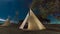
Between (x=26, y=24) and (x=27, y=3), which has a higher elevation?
(x=27, y=3)

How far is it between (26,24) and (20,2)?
25 cm

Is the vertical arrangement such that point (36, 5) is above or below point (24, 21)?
above

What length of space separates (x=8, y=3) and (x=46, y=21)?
0.46 metres

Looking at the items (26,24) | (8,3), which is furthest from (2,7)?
(26,24)

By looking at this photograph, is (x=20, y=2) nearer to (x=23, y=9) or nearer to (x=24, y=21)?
(x=23, y=9)

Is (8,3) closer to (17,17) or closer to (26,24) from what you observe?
(17,17)

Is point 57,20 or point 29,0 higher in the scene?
point 29,0

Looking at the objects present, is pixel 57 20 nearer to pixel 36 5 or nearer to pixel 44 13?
pixel 44 13

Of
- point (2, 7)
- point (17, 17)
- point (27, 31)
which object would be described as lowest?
point (27, 31)

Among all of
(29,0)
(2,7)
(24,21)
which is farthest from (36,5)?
(2,7)

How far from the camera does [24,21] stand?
1.88 metres

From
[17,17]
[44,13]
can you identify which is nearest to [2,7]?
[17,17]

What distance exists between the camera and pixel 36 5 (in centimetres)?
190

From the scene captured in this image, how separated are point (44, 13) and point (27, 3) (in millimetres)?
214
